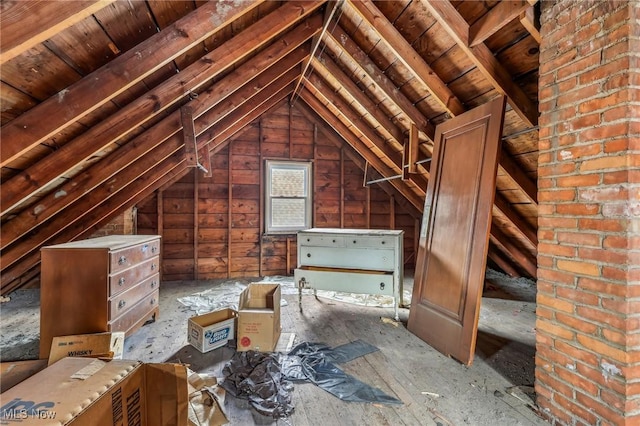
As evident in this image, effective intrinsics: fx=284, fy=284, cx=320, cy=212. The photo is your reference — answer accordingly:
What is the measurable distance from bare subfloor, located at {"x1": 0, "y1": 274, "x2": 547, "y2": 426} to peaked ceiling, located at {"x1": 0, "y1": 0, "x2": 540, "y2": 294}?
86 cm

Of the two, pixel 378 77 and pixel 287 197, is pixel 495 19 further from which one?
pixel 287 197

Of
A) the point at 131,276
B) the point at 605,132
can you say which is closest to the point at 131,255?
the point at 131,276

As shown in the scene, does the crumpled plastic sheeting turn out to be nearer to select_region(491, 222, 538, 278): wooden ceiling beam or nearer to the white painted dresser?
the white painted dresser

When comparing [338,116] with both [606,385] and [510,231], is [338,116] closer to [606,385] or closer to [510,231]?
[510,231]

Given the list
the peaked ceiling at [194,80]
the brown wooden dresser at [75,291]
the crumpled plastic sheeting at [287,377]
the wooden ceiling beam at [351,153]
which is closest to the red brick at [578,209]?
the peaked ceiling at [194,80]

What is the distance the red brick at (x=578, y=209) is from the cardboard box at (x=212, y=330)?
2.44 metres

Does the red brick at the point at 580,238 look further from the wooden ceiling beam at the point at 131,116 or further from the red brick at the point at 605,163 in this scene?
the wooden ceiling beam at the point at 131,116

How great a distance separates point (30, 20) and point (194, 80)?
1.15 metres

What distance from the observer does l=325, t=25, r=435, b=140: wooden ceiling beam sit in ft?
9.43

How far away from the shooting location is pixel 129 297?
2.39 metres

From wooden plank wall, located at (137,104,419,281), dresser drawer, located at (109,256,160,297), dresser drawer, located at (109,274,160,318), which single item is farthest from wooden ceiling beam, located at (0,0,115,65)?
wooden plank wall, located at (137,104,419,281)

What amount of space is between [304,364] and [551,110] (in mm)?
2251

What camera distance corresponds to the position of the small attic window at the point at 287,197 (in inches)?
198

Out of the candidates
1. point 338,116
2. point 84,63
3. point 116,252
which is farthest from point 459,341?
point 338,116
